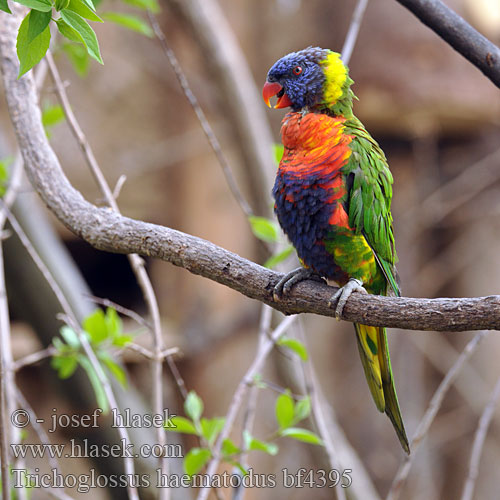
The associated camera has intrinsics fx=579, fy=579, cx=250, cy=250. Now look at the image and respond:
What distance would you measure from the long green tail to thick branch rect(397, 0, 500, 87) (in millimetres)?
625

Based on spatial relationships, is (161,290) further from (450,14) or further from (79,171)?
(450,14)

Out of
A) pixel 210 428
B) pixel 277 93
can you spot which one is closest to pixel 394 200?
pixel 277 93

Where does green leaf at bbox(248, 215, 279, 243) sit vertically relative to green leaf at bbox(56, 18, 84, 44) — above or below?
above

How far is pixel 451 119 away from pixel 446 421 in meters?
1.81

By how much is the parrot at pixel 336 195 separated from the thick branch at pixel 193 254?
18cm

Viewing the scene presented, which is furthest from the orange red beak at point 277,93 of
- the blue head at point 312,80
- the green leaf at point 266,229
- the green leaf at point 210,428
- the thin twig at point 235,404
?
the green leaf at point 210,428

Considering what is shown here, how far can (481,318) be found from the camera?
0.88 metres

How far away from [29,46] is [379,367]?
1065mm

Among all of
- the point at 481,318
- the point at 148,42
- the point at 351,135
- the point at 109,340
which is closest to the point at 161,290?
the point at 148,42

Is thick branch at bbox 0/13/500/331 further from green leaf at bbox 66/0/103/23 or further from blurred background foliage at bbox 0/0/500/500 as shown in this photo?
blurred background foliage at bbox 0/0/500/500

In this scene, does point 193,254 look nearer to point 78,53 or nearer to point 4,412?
point 4,412

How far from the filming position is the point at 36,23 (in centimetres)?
68

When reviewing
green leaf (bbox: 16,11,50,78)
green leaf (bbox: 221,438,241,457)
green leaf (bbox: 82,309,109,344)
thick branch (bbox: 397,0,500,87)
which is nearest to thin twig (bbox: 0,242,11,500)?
green leaf (bbox: 82,309,109,344)

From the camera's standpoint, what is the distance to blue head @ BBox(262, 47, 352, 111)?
142cm
